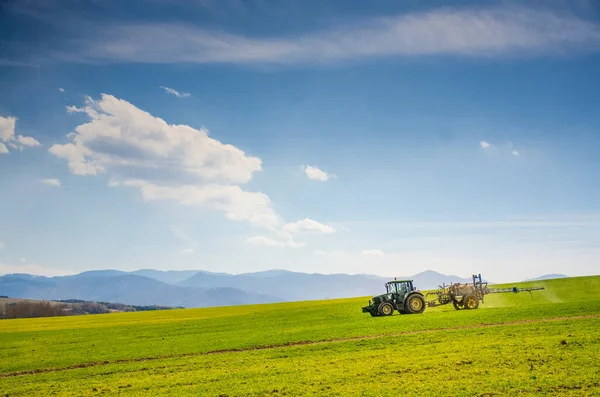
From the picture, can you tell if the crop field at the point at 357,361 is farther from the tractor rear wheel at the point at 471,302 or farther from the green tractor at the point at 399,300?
the tractor rear wheel at the point at 471,302

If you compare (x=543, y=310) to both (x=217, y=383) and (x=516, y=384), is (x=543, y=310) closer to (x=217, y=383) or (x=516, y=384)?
(x=516, y=384)

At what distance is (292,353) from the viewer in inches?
1071

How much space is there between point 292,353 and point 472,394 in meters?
14.4

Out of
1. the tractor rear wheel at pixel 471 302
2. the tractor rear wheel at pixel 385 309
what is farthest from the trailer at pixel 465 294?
the tractor rear wheel at pixel 385 309

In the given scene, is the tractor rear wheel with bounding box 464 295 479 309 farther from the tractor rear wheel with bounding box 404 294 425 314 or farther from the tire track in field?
the tire track in field

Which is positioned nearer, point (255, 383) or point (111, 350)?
point (255, 383)

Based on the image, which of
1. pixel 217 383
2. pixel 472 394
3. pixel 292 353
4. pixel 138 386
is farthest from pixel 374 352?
pixel 138 386

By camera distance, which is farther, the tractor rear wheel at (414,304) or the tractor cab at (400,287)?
the tractor cab at (400,287)

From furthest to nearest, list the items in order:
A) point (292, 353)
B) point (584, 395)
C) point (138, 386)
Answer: point (292, 353) < point (138, 386) < point (584, 395)

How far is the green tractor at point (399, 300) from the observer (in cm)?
4322

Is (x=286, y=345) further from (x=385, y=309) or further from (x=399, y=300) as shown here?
(x=399, y=300)

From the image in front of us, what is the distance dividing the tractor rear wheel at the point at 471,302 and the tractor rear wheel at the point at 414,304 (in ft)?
13.7

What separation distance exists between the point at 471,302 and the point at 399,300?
6996mm

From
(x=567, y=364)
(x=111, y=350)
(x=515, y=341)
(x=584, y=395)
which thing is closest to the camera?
(x=584, y=395)
